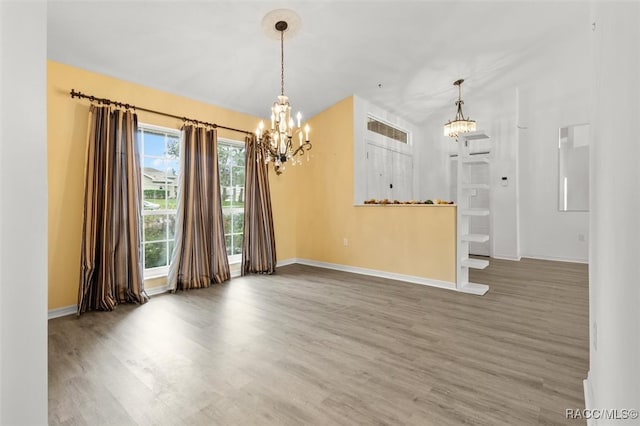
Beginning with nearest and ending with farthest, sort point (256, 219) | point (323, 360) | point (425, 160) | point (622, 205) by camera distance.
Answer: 1. point (622, 205)
2. point (323, 360)
3. point (256, 219)
4. point (425, 160)

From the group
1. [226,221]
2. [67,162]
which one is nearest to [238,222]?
[226,221]

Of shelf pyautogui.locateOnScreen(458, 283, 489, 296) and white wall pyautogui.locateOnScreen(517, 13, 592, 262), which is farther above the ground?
white wall pyautogui.locateOnScreen(517, 13, 592, 262)

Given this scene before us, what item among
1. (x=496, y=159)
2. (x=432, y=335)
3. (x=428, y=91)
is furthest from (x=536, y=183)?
(x=432, y=335)

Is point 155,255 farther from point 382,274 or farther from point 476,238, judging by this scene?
point 476,238

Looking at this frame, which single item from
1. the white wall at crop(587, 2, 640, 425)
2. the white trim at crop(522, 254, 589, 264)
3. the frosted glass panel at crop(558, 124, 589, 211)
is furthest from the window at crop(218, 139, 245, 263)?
the frosted glass panel at crop(558, 124, 589, 211)

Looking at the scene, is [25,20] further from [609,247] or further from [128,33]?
[128,33]

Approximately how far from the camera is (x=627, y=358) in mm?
783

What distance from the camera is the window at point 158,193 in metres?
3.86

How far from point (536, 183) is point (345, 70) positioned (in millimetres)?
4655

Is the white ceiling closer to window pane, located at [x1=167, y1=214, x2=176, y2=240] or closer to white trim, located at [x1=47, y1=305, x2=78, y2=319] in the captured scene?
window pane, located at [x1=167, y1=214, x2=176, y2=240]

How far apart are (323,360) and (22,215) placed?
1.93 m

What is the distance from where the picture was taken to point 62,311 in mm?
3119

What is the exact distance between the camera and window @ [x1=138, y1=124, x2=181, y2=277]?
12.7ft

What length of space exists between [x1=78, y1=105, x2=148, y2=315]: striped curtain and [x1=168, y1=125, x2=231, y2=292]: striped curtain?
0.51 metres
